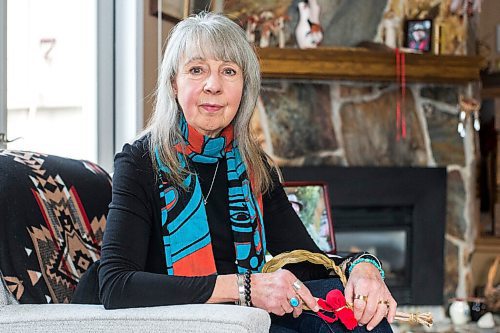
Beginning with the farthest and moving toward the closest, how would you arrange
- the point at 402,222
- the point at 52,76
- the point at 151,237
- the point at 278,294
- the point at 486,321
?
the point at 402,222, the point at 486,321, the point at 52,76, the point at 151,237, the point at 278,294

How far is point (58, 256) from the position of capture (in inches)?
77.6

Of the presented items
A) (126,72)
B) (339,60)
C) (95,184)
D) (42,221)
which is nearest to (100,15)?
(126,72)

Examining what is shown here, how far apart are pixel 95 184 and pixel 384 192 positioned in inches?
93.5

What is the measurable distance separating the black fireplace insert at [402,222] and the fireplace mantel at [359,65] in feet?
1.45

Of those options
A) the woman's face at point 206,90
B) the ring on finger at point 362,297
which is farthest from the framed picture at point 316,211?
the ring on finger at point 362,297

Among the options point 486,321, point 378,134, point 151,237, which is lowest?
point 486,321

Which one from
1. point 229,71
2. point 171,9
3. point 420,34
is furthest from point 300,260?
point 420,34

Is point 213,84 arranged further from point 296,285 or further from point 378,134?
point 378,134

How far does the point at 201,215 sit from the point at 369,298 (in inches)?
15.7

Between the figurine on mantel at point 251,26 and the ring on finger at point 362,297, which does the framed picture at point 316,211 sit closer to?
the ring on finger at point 362,297

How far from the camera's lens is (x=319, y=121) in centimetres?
430

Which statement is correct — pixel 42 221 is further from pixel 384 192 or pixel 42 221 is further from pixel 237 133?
pixel 384 192

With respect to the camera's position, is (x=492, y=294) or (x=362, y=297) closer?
(x=362, y=297)

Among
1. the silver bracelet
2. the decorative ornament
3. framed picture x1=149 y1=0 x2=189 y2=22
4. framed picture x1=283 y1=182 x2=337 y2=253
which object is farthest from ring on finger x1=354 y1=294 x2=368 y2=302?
the decorative ornament
